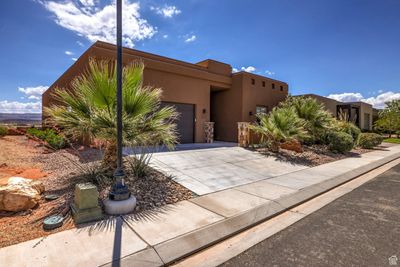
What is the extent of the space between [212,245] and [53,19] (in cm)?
882

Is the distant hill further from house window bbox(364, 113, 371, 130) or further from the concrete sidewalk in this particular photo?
house window bbox(364, 113, 371, 130)

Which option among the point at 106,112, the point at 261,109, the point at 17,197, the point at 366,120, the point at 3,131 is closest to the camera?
A: the point at 17,197

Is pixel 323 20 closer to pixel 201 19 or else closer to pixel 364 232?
pixel 201 19

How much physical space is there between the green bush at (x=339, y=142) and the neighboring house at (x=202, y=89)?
4617mm

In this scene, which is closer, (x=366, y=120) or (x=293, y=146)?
(x=293, y=146)

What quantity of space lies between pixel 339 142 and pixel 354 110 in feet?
57.8

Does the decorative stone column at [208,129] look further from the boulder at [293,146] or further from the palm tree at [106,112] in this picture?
the palm tree at [106,112]

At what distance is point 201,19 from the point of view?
29.1ft

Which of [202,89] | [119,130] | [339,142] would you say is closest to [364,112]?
[339,142]

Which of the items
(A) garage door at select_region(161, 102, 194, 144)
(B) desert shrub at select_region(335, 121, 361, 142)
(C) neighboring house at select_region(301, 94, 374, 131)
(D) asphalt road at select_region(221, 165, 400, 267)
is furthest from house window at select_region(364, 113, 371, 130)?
(D) asphalt road at select_region(221, 165, 400, 267)

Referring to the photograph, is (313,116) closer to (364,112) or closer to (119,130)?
(119,130)

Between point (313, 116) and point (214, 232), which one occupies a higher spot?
point (313, 116)

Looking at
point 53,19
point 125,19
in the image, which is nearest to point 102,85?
point 125,19

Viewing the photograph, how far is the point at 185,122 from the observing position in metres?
12.2
